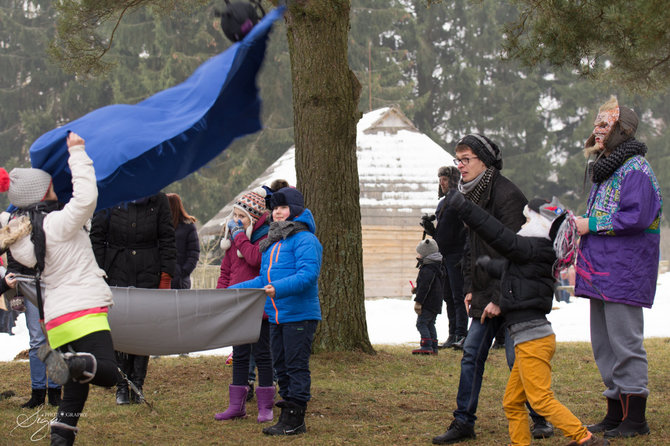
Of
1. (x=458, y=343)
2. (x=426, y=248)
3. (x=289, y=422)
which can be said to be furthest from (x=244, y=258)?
(x=458, y=343)

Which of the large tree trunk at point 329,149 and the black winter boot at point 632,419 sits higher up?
the large tree trunk at point 329,149

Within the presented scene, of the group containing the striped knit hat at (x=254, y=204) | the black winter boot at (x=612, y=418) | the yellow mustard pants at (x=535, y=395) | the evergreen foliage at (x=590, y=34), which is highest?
the evergreen foliage at (x=590, y=34)

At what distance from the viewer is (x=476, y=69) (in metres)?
48.6

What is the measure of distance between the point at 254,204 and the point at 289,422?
5.74 feet

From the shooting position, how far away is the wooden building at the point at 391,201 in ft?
82.0

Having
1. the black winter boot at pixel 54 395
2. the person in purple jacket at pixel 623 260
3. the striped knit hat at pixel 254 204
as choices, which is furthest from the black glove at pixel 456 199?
the black winter boot at pixel 54 395

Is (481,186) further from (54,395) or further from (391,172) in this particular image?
(391,172)

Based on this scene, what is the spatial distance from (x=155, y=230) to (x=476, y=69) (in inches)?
1729

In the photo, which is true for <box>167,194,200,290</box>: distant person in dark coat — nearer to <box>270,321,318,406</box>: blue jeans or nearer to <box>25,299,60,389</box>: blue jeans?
<box>25,299,60,389</box>: blue jeans

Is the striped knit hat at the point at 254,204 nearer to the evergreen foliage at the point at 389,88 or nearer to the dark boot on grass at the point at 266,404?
the dark boot on grass at the point at 266,404

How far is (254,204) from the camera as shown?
6.37 m

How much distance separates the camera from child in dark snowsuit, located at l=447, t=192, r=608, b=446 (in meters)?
4.63

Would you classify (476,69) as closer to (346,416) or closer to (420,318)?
Result: (420,318)

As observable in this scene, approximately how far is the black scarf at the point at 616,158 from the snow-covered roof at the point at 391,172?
19.0 meters
